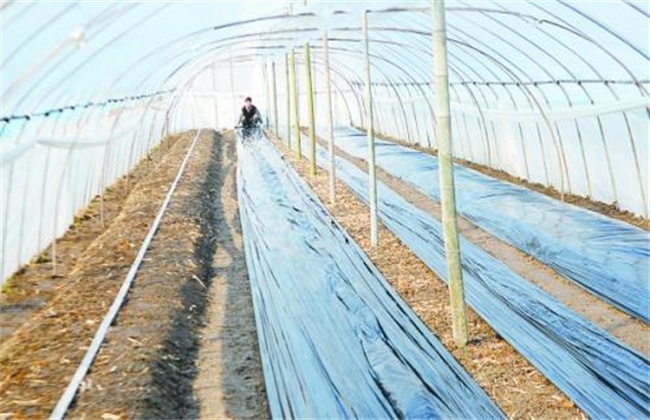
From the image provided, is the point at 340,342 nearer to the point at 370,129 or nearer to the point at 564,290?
the point at 564,290

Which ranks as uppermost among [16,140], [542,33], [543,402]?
[542,33]

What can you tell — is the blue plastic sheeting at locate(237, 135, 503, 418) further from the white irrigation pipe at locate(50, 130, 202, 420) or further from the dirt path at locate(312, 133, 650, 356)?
the dirt path at locate(312, 133, 650, 356)

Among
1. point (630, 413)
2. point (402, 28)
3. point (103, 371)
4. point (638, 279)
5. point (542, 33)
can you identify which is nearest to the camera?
point (630, 413)

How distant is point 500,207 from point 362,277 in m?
4.65

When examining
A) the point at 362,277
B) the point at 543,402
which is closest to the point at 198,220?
the point at 362,277

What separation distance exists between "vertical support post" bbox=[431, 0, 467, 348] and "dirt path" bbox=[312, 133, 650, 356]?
1528mm

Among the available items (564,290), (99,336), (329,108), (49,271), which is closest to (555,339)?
(564,290)

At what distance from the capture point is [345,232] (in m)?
11.9

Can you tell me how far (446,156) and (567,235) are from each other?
15.2ft

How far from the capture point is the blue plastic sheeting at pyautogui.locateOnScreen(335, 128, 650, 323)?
8508mm

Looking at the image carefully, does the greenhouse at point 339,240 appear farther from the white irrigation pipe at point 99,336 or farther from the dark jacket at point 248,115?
the dark jacket at point 248,115

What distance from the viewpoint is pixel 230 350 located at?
7430 millimetres

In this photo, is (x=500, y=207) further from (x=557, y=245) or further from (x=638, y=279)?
(x=638, y=279)

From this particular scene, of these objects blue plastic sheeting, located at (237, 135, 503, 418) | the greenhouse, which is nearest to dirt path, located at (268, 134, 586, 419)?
the greenhouse
